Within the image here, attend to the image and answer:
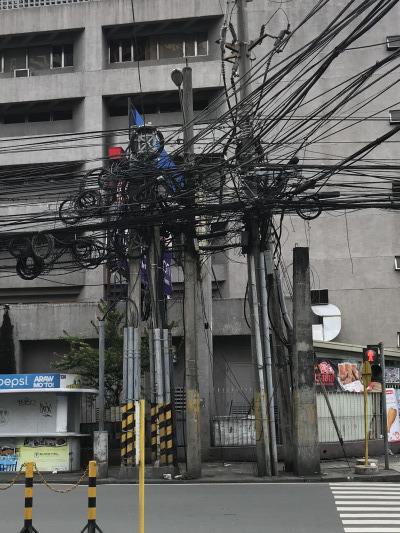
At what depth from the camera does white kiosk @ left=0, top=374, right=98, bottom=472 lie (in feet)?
62.4

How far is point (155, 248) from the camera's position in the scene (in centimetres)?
1808

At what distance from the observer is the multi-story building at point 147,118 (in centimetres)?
2983

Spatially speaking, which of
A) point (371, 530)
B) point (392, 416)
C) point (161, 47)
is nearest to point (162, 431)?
point (371, 530)

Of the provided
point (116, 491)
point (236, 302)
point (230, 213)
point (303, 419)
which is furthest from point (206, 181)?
point (236, 302)

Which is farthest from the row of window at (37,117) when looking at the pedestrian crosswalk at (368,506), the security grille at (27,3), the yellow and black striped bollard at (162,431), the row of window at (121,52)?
the pedestrian crosswalk at (368,506)

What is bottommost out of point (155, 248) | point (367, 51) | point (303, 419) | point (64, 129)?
point (303, 419)

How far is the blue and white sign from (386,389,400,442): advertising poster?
10.2 metres

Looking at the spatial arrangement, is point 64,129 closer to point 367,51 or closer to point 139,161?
point 367,51

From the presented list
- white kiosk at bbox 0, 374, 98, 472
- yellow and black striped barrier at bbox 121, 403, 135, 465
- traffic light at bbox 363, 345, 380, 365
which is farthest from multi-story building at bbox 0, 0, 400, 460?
yellow and black striped barrier at bbox 121, 403, 135, 465

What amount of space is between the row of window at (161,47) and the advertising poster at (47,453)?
2280 cm

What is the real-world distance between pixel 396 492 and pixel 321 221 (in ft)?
64.1

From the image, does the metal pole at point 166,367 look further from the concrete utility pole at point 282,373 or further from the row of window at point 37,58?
the row of window at point 37,58

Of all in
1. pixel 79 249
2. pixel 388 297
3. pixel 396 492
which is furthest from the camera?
pixel 388 297

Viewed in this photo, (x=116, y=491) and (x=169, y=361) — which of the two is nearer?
(x=116, y=491)
